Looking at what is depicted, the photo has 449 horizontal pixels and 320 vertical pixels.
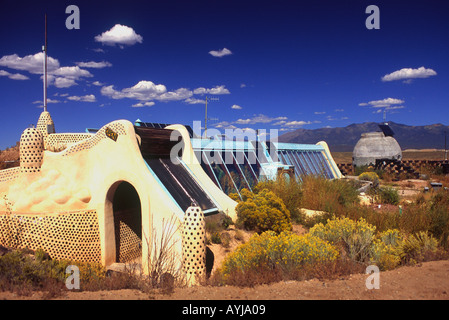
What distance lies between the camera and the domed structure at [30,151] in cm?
923

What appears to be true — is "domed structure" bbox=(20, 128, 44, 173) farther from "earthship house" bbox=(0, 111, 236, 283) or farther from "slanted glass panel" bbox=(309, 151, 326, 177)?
"slanted glass panel" bbox=(309, 151, 326, 177)

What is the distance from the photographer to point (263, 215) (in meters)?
10.0

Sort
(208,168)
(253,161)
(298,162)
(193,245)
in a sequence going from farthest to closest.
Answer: (298,162)
(253,161)
(208,168)
(193,245)

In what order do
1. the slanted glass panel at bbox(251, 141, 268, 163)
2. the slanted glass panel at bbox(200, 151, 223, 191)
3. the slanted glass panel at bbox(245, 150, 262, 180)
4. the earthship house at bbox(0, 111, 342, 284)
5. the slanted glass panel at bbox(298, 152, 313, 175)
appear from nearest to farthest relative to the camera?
the earthship house at bbox(0, 111, 342, 284), the slanted glass panel at bbox(200, 151, 223, 191), the slanted glass panel at bbox(245, 150, 262, 180), the slanted glass panel at bbox(251, 141, 268, 163), the slanted glass panel at bbox(298, 152, 313, 175)

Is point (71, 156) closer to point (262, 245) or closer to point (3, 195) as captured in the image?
point (3, 195)

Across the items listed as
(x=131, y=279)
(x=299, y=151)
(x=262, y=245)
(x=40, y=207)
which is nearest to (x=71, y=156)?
(x=40, y=207)

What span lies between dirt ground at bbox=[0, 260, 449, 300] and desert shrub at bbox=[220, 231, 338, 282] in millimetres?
543

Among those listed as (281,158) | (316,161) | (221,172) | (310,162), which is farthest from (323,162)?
(221,172)

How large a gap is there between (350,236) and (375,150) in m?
29.1

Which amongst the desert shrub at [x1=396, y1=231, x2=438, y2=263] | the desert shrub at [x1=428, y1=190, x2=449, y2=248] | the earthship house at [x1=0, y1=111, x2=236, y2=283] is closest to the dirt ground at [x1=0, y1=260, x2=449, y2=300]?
the desert shrub at [x1=396, y1=231, x2=438, y2=263]

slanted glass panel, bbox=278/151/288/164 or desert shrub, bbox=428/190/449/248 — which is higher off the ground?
slanted glass panel, bbox=278/151/288/164

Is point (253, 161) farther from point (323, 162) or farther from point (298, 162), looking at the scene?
point (323, 162)

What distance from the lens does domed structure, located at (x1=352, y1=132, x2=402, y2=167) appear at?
32.7m

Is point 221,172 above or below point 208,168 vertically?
below
